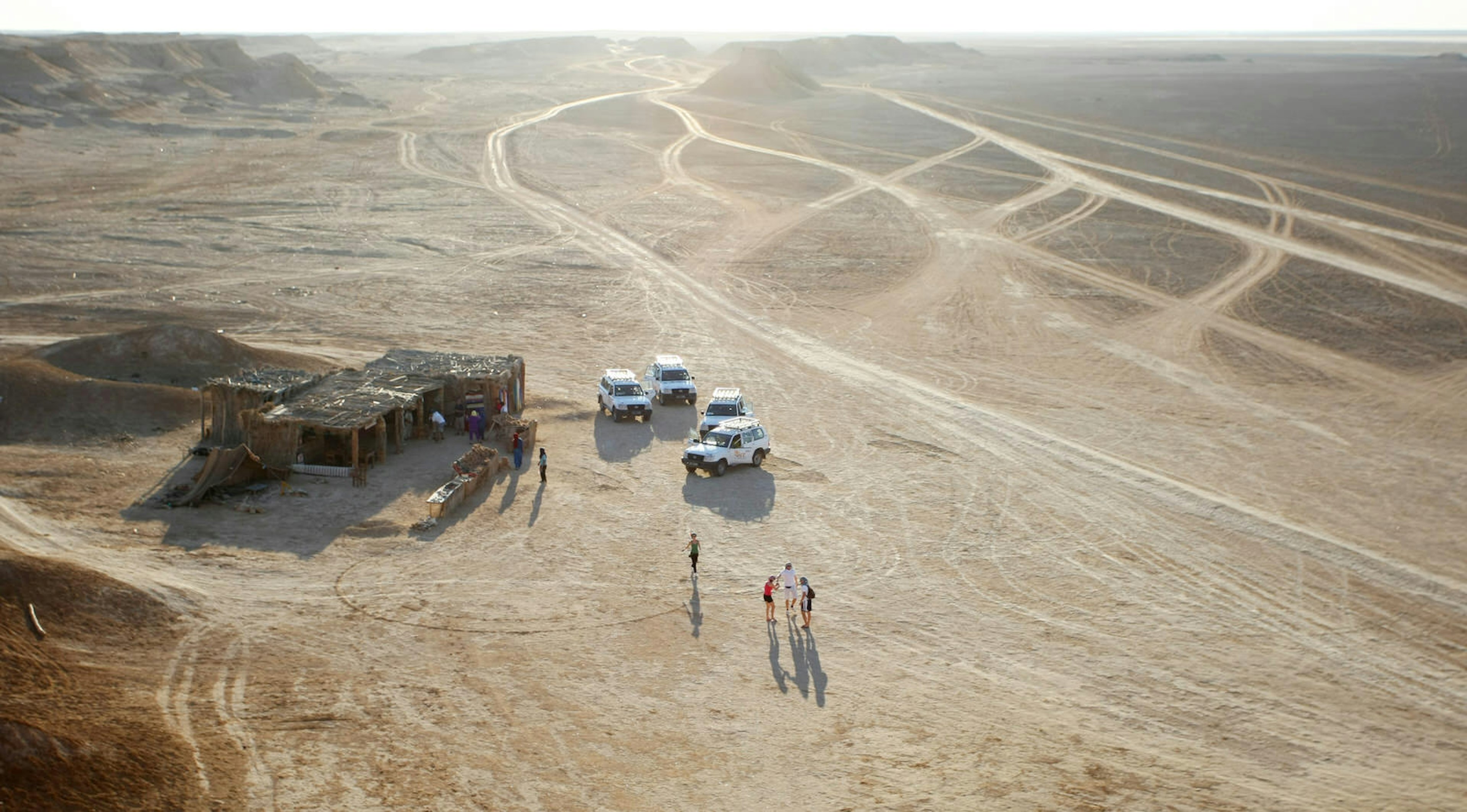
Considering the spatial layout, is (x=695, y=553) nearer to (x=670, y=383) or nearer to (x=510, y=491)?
(x=510, y=491)

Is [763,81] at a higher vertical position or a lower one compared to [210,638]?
higher

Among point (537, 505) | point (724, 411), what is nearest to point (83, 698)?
point (537, 505)

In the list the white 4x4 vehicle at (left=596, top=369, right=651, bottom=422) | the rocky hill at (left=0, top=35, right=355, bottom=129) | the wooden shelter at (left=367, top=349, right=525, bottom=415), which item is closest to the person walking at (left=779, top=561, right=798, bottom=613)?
the white 4x4 vehicle at (left=596, top=369, right=651, bottom=422)

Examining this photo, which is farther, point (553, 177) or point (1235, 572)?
point (553, 177)

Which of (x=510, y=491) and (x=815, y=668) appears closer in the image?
(x=815, y=668)

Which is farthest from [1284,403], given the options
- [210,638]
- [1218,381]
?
[210,638]

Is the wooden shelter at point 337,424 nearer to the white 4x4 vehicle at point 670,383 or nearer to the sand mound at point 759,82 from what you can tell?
the white 4x4 vehicle at point 670,383

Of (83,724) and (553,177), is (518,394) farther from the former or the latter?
(553,177)

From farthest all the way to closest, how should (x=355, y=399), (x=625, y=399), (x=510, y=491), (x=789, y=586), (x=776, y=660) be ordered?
1. (x=625, y=399)
2. (x=355, y=399)
3. (x=510, y=491)
4. (x=789, y=586)
5. (x=776, y=660)
